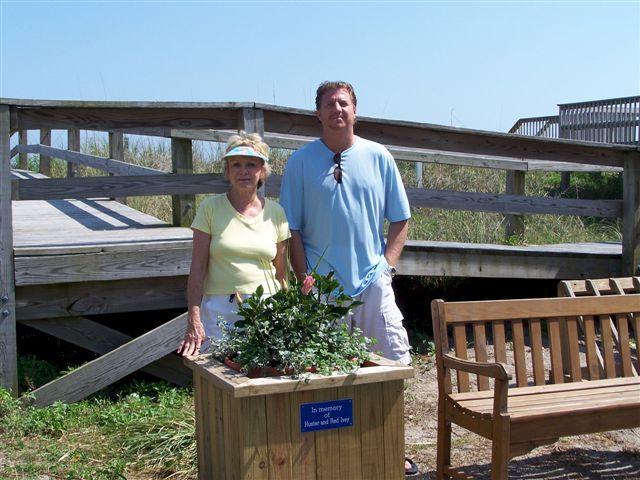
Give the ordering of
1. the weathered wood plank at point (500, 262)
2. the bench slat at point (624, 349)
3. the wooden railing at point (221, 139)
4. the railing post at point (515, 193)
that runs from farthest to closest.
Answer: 1. the railing post at point (515, 193)
2. the weathered wood plank at point (500, 262)
3. the wooden railing at point (221, 139)
4. the bench slat at point (624, 349)

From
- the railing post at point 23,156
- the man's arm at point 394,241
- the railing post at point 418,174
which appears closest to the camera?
the man's arm at point 394,241

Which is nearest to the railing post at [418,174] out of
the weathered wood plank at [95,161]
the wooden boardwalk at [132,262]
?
the weathered wood plank at [95,161]

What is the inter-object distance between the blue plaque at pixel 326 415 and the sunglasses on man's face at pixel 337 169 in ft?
3.98

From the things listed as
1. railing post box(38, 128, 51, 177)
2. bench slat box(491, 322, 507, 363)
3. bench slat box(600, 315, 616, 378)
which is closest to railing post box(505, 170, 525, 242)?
bench slat box(600, 315, 616, 378)

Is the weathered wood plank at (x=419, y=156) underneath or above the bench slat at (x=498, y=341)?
above

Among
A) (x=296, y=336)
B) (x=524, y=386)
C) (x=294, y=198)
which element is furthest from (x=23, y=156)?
(x=296, y=336)

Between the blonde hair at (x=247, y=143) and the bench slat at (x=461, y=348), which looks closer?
the blonde hair at (x=247, y=143)

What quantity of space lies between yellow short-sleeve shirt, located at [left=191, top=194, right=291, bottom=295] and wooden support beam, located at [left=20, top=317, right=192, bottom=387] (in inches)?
92.2

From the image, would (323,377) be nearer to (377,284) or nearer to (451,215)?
(377,284)

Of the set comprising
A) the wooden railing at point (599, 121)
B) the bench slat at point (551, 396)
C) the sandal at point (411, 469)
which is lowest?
the sandal at point (411, 469)

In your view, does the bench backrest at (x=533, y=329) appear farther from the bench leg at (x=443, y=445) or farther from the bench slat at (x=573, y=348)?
the bench leg at (x=443, y=445)

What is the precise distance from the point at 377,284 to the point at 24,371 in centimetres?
308

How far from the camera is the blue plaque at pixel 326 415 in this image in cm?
333

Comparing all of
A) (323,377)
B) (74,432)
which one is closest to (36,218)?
(74,432)
